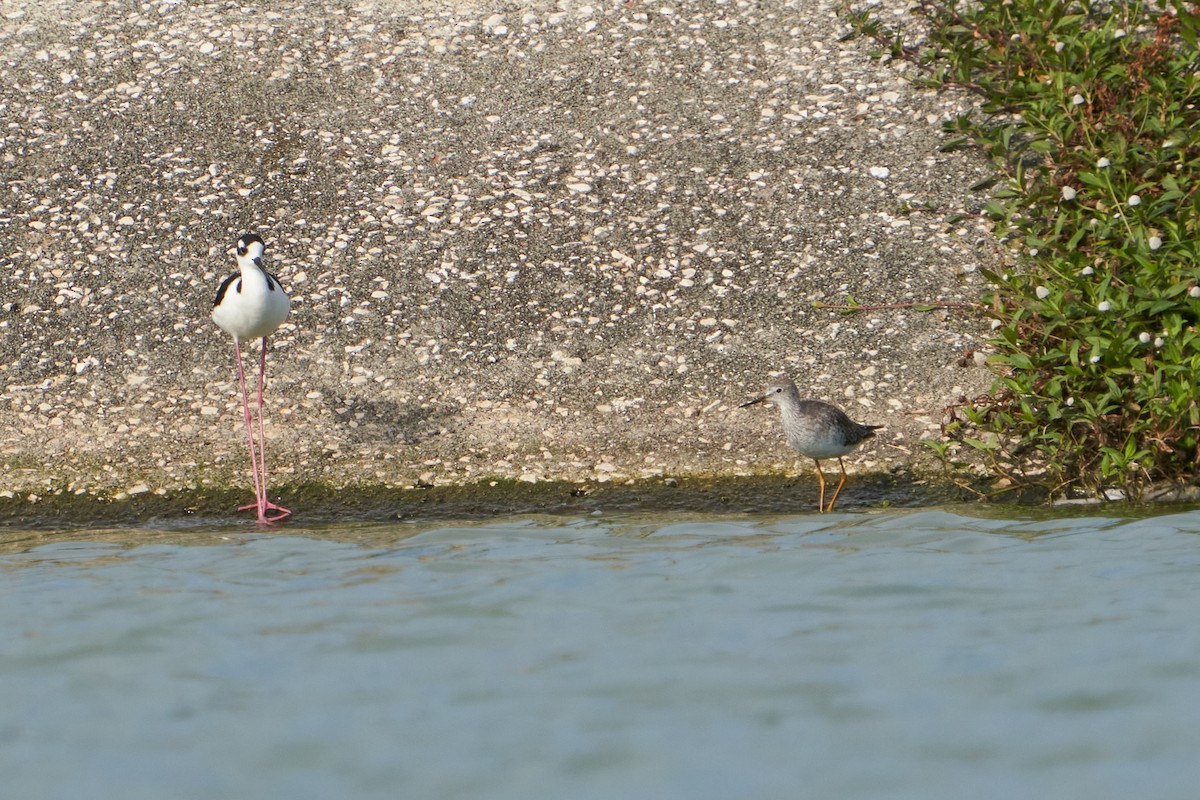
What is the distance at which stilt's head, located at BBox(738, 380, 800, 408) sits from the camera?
681 cm

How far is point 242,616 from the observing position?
480 cm

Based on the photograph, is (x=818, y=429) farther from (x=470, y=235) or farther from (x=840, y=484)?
(x=470, y=235)

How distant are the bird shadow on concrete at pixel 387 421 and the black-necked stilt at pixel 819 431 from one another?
1780 millimetres

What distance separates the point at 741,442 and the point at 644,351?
0.90m

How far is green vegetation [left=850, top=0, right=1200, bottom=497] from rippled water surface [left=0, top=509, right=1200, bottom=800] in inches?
32.1

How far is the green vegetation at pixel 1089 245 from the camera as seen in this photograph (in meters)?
6.62

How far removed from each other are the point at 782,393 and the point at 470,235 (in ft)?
8.51

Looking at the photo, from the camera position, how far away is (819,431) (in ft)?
21.3

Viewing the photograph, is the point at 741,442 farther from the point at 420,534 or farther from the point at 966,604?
the point at 966,604

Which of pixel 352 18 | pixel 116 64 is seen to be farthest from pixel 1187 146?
pixel 116 64

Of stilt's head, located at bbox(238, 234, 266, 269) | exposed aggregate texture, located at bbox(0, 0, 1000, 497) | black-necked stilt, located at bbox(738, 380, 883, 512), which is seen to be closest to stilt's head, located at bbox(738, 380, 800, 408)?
black-necked stilt, located at bbox(738, 380, 883, 512)

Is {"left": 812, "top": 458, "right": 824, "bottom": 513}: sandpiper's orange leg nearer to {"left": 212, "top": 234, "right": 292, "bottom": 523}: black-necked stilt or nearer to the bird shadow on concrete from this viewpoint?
the bird shadow on concrete

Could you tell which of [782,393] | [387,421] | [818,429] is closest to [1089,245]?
[782,393]

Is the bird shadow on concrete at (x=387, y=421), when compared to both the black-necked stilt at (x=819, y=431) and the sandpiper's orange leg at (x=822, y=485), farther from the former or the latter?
the sandpiper's orange leg at (x=822, y=485)
